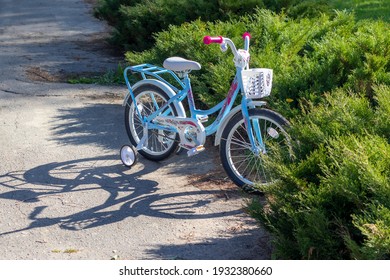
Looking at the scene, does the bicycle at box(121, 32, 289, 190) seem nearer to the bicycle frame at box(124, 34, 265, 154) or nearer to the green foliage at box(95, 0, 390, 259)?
the bicycle frame at box(124, 34, 265, 154)

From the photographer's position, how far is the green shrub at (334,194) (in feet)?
12.6

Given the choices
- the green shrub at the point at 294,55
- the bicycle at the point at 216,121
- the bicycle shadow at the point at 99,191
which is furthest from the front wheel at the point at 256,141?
the green shrub at the point at 294,55

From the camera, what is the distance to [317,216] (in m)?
4.00

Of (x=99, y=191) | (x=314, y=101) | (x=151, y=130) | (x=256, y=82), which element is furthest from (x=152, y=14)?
(x=256, y=82)

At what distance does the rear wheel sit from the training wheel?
20 centimetres

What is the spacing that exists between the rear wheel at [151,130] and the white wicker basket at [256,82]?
35.1 inches

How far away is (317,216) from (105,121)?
419 centimetres

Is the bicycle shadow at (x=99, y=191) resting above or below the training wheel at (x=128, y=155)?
below

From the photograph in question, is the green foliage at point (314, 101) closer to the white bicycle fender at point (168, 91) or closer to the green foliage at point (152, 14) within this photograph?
the green foliage at point (152, 14)

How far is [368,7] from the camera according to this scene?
1378cm

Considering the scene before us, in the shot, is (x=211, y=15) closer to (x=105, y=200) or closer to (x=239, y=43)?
(x=239, y=43)

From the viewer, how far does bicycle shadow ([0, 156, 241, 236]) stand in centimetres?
546

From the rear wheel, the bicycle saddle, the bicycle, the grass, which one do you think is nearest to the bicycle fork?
the bicycle

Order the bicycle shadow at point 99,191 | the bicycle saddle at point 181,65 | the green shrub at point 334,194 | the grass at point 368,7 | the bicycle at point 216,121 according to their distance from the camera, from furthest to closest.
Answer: the grass at point 368,7, the bicycle saddle at point 181,65, the bicycle at point 216,121, the bicycle shadow at point 99,191, the green shrub at point 334,194
